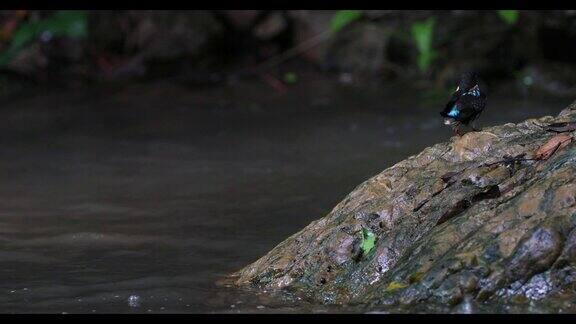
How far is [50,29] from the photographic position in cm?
952

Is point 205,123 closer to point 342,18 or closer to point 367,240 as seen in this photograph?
point 342,18

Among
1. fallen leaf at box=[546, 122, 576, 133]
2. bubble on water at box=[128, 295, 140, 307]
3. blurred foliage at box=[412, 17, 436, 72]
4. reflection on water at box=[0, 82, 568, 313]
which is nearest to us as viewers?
bubble on water at box=[128, 295, 140, 307]

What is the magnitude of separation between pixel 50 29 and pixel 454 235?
23.1ft

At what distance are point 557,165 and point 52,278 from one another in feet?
6.64

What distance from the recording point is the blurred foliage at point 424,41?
905 cm

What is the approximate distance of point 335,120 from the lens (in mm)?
7914

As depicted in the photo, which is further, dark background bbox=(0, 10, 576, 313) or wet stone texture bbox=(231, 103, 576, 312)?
dark background bbox=(0, 10, 576, 313)

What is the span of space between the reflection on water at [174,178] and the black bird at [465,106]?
108cm

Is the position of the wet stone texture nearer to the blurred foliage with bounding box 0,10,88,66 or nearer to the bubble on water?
the bubble on water

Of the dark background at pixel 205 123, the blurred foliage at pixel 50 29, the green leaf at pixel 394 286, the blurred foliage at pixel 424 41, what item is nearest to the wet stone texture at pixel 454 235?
the green leaf at pixel 394 286

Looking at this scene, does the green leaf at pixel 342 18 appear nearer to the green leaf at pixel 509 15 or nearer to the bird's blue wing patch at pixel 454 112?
the green leaf at pixel 509 15

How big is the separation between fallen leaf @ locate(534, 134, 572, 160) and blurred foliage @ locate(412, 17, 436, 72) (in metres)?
5.53

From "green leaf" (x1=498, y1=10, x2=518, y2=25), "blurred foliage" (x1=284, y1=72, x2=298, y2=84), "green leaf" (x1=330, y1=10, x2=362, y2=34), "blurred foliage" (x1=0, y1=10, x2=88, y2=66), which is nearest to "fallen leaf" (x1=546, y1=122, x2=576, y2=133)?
"green leaf" (x1=498, y1=10, x2=518, y2=25)

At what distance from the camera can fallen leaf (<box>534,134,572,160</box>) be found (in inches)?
139
